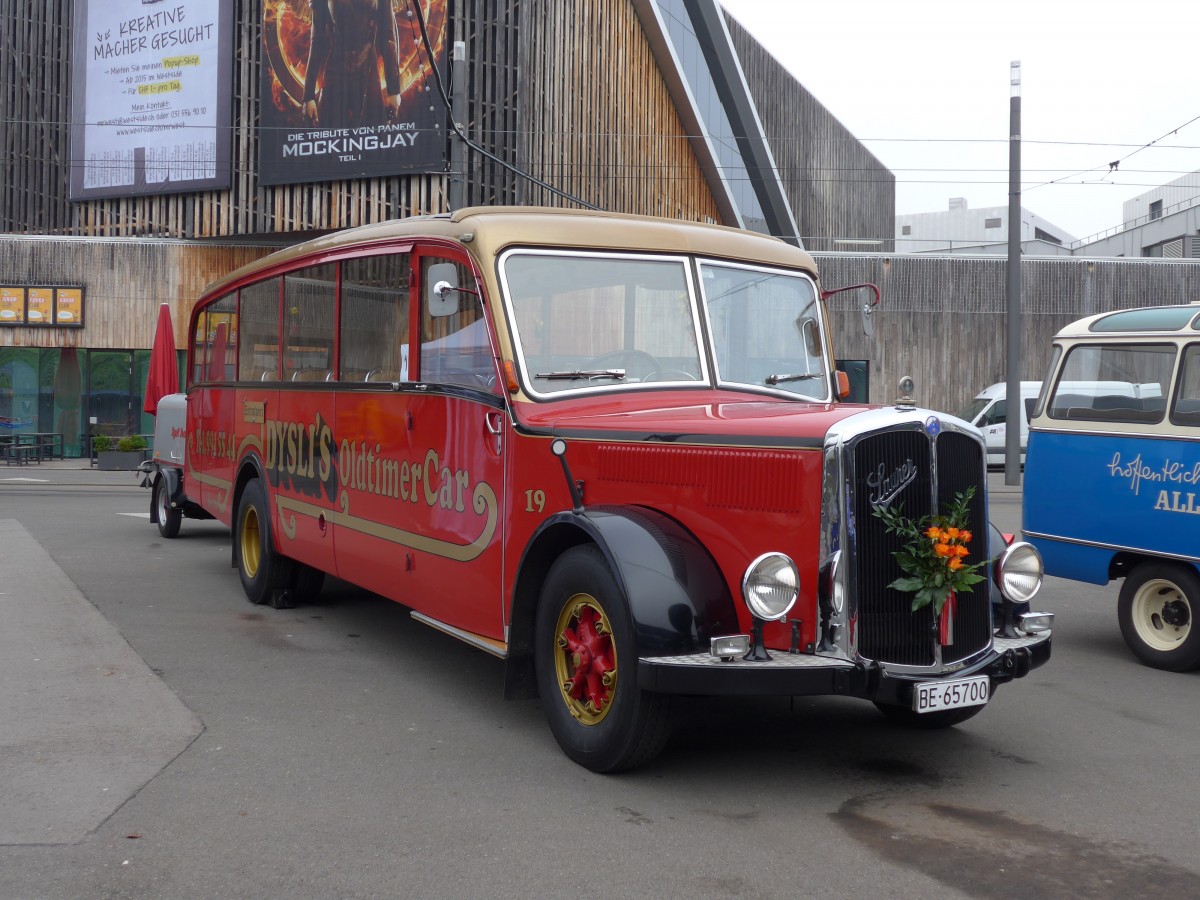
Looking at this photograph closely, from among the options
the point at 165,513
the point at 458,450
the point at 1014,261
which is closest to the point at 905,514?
the point at 458,450

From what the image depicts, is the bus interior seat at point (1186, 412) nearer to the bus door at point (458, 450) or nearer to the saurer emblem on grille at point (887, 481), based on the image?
the saurer emblem on grille at point (887, 481)

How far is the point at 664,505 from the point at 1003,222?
82.0m

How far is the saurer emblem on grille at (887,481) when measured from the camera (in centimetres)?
497

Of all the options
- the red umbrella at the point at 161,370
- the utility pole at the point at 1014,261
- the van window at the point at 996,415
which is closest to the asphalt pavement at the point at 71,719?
the red umbrella at the point at 161,370

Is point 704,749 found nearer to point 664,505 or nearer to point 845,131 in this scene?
point 664,505

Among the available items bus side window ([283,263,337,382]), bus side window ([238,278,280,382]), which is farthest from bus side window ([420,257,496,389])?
bus side window ([238,278,280,382])

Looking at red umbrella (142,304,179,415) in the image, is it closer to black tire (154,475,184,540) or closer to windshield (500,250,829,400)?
black tire (154,475,184,540)

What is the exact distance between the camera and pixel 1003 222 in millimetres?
81562

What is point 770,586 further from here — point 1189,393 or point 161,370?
point 161,370

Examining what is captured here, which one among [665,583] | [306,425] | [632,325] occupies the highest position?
[632,325]

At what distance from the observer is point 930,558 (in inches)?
199

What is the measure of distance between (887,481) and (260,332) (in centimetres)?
634

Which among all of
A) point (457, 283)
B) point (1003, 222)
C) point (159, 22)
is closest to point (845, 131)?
point (159, 22)

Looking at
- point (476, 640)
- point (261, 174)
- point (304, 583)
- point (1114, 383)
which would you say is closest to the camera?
point (476, 640)
